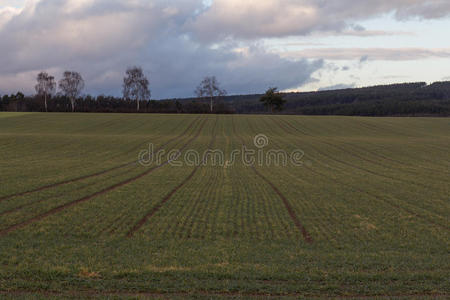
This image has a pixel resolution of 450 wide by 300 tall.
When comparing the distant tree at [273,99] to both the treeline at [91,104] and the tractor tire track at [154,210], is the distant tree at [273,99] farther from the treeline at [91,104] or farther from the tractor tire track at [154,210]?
the tractor tire track at [154,210]

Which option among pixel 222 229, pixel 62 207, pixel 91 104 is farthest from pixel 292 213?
pixel 91 104

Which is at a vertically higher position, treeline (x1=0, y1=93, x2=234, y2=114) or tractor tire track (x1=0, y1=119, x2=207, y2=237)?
treeline (x1=0, y1=93, x2=234, y2=114)

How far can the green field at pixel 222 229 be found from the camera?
8352mm

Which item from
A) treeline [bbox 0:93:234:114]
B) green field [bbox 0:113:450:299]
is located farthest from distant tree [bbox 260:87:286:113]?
green field [bbox 0:113:450:299]

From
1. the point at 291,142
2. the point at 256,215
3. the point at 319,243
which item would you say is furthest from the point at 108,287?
the point at 291,142

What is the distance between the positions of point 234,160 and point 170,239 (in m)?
25.7

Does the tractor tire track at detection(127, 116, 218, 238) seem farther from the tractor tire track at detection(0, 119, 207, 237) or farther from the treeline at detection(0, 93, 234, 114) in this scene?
the treeline at detection(0, 93, 234, 114)

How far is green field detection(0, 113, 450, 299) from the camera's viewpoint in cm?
835

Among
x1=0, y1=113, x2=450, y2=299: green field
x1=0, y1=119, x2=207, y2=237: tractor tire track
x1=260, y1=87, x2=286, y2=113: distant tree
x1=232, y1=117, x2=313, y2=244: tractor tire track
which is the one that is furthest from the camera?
x1=260, y1=87, x2=286, y2=113: distant tree

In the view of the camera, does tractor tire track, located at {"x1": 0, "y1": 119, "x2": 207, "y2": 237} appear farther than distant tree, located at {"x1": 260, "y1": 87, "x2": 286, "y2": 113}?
No

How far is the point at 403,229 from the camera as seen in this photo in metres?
13.7

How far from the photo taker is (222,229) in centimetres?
1331

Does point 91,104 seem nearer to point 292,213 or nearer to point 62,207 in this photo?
point 62,207

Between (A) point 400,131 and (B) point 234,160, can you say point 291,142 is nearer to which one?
(B) point 234,160
